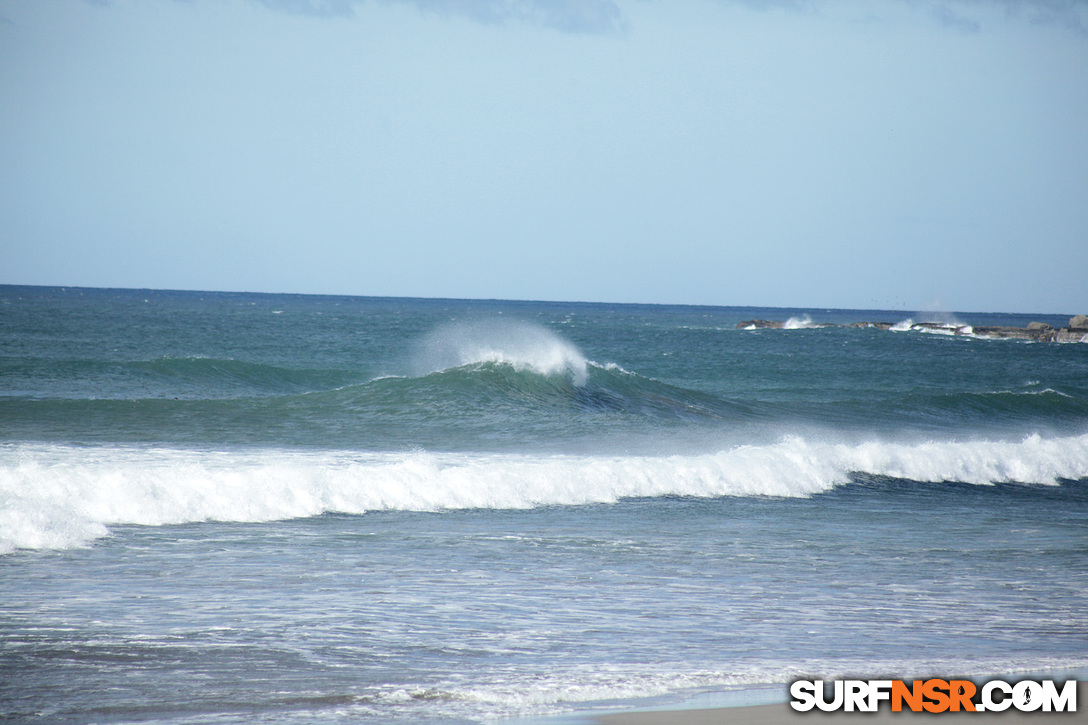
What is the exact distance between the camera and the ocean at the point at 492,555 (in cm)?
475

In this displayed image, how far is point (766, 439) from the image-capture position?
16594mm

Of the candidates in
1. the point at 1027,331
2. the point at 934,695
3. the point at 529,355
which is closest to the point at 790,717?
the point at 934,695

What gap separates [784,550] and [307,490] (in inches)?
197

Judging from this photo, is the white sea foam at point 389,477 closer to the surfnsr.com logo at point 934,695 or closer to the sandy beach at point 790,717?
the sandy beach at point 790,717

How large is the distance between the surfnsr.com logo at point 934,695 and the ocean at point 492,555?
0.66ft

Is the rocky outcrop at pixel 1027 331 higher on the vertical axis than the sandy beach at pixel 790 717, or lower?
higher

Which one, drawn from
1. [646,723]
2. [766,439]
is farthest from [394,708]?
[766,439]

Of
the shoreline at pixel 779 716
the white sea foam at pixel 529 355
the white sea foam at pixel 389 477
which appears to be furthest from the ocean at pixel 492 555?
the white sea foam at pixel 529 355

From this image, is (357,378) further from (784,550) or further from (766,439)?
(784,550)

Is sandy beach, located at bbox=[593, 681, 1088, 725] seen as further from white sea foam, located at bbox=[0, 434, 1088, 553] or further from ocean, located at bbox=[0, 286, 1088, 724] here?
white sea foam, located at bbox=[0, 434, 1088, 553]

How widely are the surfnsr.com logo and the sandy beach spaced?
5 centimetres

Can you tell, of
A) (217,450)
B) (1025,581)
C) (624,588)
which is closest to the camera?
(624,588)

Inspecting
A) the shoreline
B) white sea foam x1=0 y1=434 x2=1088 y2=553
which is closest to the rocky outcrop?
white sea foam x1=0 y1=434 x2=1088 y2=553

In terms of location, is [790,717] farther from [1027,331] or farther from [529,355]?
[1027,331]
